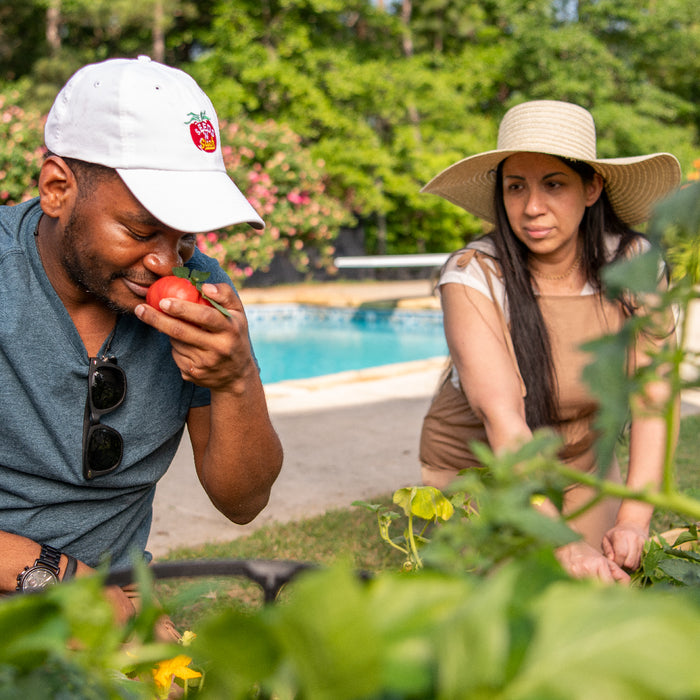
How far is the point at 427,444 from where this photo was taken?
2.58 meters

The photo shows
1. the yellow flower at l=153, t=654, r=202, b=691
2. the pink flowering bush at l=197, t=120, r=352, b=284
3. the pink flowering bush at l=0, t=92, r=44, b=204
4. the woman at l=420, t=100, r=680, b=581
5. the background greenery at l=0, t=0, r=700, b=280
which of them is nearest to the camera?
the yellow flower at l=153, t=654, r=202, b=691

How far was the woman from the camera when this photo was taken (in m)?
2.23

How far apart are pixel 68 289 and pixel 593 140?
5.24 feet

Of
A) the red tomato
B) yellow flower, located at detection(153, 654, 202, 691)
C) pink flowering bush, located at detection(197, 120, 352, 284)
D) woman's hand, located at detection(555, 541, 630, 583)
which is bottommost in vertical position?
pink flowering bush, located at detection(197, 120, 352, 284)

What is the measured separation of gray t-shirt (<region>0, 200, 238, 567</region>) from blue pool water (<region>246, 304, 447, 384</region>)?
7770 mm

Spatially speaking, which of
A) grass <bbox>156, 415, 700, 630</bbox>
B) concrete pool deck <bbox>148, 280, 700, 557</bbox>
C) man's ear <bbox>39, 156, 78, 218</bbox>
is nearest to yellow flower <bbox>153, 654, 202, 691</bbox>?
man's ear <bbox>39, 156, 78, 218</bbox>

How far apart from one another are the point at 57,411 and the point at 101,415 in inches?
3.5

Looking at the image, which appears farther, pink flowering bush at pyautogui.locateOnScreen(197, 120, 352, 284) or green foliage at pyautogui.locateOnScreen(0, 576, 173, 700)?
pink flowering bush at pyautogui.locateOnScreen(197, 120, 352, 284)

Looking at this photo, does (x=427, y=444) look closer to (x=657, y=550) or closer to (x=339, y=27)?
(x=657, y=550)

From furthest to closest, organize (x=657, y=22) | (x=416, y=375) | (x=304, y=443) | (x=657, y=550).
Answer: (x=657, y=22) → (x=416, y=375) → (x=304, y=443) → (x=657, y=550)

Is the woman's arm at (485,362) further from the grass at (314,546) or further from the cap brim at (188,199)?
the cap brim at (188,199)

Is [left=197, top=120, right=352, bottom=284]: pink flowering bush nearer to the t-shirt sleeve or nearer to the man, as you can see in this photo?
the t-shirt sleeve

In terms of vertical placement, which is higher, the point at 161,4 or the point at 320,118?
the point at 161,4

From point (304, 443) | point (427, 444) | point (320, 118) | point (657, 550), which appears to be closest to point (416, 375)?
point (304, 443)
